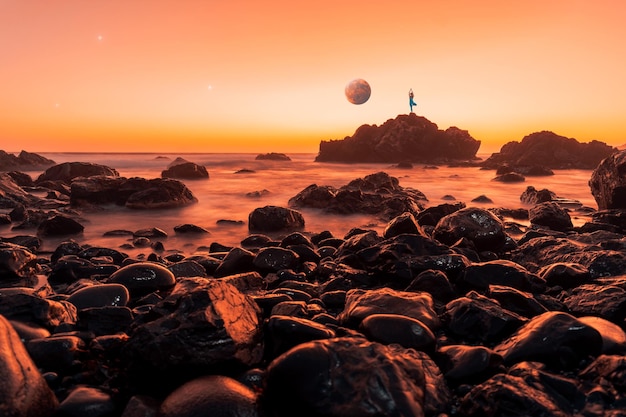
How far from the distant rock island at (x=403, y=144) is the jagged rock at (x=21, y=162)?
39.7 meters

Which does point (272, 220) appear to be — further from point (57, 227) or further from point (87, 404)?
point (87, 404)

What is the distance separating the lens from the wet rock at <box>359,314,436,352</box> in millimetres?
→ 3301

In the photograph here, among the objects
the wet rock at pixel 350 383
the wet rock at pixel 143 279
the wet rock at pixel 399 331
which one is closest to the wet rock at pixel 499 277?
the wet rock at pixel 399 331

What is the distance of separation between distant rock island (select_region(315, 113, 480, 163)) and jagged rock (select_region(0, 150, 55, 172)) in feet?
130

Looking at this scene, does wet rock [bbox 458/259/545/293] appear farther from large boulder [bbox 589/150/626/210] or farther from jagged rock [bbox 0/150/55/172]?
jagged rock [bbox 0/150/55/172]

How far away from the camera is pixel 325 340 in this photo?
2.85 m

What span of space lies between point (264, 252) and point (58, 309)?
2887 millimetres

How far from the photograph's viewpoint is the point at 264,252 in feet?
20.4

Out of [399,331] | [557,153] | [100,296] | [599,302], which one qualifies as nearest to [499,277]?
[599,302]

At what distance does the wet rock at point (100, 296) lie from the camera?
14.3ft

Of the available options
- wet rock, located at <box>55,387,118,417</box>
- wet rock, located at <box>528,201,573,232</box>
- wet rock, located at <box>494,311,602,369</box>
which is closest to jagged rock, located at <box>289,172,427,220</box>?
wet rock, located at <box>528,201,573,232</box>

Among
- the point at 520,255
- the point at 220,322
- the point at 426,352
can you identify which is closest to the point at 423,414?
the point at 426,352

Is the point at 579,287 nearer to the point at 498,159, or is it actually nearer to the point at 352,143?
the point at 498,159

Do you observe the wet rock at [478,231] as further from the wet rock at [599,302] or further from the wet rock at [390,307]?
the wet rock at [390,307]
